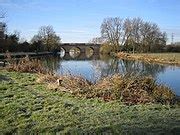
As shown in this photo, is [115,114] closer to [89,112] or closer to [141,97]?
[89,112]

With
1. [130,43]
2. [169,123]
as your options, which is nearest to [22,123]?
[169,123]

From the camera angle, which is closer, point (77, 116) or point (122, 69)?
point (77, 116)

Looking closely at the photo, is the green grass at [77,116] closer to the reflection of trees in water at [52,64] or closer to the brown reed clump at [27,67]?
the reflection of trees in water at [52,64]

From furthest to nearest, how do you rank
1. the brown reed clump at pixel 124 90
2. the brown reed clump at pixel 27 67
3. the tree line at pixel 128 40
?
the tree line at pixel 128 40 < the brown reed clump at pixel 27 67 < the brown reed clump at pixel 124 90

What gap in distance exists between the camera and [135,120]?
8.92 metres

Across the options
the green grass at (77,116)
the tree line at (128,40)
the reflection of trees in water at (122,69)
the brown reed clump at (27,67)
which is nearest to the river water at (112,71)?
the reflection of trees in water at (122,69)

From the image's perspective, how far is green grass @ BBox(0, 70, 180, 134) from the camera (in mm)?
8070

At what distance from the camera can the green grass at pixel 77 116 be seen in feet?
26.5

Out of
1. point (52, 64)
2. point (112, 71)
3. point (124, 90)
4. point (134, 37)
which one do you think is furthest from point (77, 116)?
point (134, 37)

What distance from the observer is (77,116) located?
9.38 meters

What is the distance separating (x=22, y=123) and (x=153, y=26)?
320ft

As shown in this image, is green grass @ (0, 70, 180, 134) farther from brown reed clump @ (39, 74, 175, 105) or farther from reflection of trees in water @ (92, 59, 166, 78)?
reflection of trees in water @ (92, 59, 166, 78)

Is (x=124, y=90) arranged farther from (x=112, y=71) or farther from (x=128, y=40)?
(x=128, y=40)

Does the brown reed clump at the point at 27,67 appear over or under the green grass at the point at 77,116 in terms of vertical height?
over
